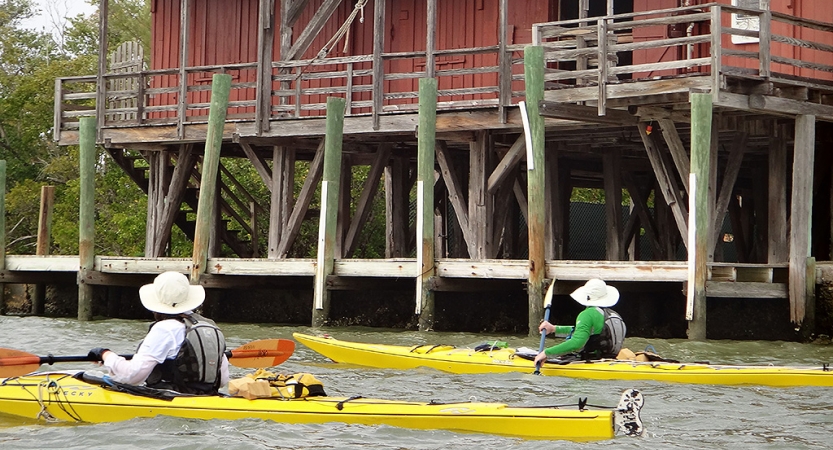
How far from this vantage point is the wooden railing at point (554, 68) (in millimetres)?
16703

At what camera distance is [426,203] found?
1786 cm

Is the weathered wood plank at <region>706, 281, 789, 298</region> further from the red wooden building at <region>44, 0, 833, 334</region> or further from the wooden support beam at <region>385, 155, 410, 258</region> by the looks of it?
the wooden support beam at <region>385, 155, 410, 258</region>

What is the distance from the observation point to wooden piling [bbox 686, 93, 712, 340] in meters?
15.6

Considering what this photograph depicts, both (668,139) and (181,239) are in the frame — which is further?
(181,239)

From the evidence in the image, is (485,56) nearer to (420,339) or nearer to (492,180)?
(492,180)

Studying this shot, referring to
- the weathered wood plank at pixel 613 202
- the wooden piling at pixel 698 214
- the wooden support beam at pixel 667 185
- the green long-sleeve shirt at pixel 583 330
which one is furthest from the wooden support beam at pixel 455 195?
the green long-sleeve shirt at pixel 583 330

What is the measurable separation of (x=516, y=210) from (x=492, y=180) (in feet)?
14.7

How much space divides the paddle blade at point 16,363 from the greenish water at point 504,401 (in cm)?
38

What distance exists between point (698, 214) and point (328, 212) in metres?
5.44

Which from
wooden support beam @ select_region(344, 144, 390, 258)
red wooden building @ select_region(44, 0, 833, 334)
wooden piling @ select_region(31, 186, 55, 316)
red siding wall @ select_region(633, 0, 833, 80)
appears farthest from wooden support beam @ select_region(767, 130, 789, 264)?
wooden piling @ select_region(31, 186, 55, 316)

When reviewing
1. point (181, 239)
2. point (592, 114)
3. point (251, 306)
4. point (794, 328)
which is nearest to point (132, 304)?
point (251, 306)

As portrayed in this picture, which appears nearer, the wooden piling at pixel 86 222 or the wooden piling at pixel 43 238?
the wooden piling at pixel 86 222

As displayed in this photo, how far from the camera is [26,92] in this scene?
1325 inches

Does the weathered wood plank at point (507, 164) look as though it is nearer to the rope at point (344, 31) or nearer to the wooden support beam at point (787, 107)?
the wooden support beam at point (787, 107)
